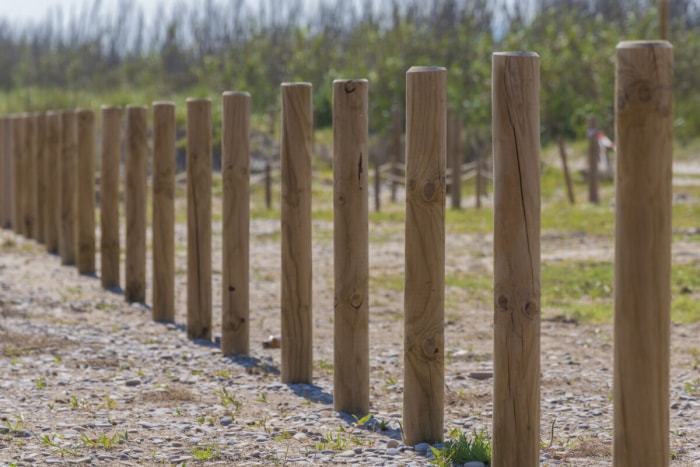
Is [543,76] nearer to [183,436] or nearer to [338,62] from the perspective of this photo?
[338,62]

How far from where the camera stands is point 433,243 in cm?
425

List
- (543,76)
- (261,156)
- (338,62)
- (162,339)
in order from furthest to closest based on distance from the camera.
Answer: (338,62)
(543,76)
(261,156)
(162,339)

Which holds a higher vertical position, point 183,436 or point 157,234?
point 157,234

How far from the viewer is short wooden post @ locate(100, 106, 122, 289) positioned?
28.5 ft

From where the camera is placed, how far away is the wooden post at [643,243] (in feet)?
9.94

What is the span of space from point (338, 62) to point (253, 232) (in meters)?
17.0

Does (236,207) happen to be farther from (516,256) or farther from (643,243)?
(643,243)

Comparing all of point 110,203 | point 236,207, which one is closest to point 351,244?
point 236,207

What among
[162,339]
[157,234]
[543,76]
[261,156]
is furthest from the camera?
[543,76]

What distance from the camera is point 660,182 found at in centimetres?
304

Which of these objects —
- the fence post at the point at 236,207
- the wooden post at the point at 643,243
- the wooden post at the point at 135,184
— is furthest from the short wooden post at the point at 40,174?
the wooden post at the point at 643,243

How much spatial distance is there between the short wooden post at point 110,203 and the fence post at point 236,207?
2.74 metres

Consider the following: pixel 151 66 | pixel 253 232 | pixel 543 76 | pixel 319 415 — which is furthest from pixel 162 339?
pixel 151 66

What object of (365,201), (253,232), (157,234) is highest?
(365,201)
